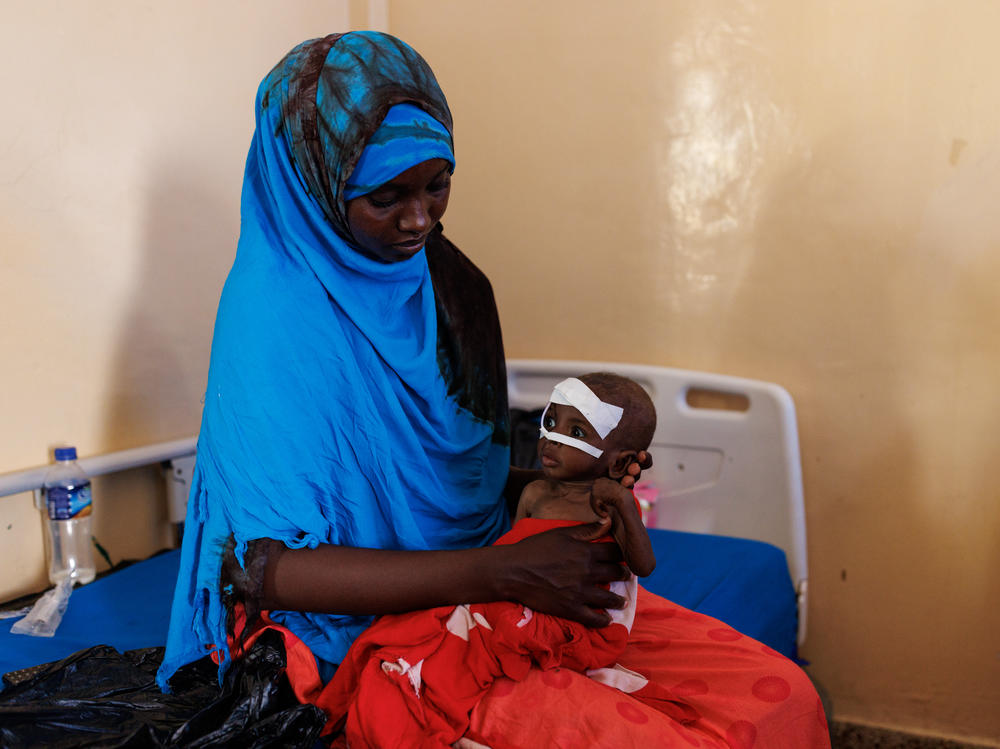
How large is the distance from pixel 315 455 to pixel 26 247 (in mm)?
1088

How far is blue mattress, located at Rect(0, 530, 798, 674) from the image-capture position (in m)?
1.80

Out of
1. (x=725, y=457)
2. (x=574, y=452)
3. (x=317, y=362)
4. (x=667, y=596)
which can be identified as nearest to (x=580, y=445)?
(x=574, y=452)

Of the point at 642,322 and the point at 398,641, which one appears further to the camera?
the point at 642,322

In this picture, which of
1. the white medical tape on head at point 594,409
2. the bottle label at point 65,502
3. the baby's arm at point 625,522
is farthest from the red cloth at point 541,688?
the bottle label at point 65,502

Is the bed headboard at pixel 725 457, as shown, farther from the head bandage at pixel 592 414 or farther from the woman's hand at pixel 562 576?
the woman's hand at pixel 562 576

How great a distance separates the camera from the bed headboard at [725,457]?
263 cm

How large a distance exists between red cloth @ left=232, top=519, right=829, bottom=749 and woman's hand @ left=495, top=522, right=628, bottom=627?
3 cm

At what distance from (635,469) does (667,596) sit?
738mm

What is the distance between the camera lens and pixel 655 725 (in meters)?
1.19

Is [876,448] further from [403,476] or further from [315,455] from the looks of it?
[315,455]

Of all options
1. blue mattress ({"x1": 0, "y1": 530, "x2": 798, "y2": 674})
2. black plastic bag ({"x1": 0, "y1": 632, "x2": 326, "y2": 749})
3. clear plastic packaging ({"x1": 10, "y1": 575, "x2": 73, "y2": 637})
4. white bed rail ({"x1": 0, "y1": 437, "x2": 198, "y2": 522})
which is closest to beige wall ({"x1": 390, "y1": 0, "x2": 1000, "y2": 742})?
blue mattress ({"x1": 0, "y1": 530, "x2": 798, "y2": 674})

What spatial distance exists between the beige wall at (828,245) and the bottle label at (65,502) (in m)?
1.57

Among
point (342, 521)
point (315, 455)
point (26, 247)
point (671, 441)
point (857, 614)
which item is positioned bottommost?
point (857, 614)

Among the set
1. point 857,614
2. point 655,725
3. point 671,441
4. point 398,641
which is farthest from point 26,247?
point 857,614
